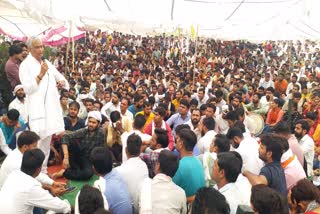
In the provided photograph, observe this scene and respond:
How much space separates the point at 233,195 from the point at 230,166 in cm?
Answer: 21

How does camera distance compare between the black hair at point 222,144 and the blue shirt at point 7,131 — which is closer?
the black hair at point 222,144

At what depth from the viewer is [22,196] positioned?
269cm

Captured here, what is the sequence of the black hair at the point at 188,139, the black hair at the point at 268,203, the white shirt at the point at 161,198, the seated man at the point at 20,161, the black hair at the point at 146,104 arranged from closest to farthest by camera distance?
the black hair at the point at 268,203 → the white shirt at the point at 161,198 → the seated man at the point at 20,161 → the black hair at the point at 188,139 → the black hair at the point at 146,104

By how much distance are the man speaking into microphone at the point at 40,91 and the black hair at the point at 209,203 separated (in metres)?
2.05

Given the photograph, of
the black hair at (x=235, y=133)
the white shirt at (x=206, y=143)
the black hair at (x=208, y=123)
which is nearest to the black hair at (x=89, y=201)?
the black hair at (x=235, y=133)

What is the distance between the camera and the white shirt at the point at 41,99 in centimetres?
366

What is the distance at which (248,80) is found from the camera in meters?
10.2

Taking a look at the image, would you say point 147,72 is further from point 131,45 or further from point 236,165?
point 236,165

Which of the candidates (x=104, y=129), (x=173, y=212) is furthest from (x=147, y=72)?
(x=173, y=212)

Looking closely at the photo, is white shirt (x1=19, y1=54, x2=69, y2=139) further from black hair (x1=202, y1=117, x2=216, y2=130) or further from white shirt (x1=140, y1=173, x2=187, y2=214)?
black hair (x1=202, y1=117, x2=216, y2=130)

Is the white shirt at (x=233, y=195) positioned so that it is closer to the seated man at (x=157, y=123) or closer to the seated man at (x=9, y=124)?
the seated man at (x=157, y=123)

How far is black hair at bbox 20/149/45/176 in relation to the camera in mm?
2812

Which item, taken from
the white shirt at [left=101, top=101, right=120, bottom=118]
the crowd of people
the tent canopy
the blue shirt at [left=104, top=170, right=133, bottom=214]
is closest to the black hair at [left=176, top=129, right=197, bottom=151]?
the crowd of people

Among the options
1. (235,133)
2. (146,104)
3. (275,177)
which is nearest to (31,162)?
(275,177)
